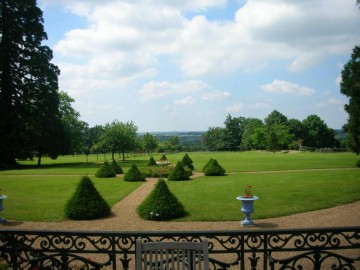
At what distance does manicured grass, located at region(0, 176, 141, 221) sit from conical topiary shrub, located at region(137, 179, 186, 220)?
11.2 feet

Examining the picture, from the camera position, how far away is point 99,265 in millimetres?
4695

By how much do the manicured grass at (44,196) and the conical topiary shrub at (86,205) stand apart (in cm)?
62

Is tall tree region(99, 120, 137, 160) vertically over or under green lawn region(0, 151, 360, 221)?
over

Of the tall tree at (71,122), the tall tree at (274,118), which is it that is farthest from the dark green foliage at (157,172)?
the tall tree at (274,118)

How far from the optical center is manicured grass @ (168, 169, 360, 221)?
13.8 m

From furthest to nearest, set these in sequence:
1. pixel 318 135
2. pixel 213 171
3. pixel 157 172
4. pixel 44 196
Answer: pixel 318 135
pixel 157 172
pixel 213 171
pixel 44 196

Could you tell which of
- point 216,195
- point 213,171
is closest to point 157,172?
point 213,171

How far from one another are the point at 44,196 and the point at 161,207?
28.5 feet

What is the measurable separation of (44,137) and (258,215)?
3230 centimetres

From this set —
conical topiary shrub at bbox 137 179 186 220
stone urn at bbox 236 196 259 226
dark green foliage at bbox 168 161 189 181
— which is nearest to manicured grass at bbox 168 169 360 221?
conical topiary shrub at bbox 137 179 186 220

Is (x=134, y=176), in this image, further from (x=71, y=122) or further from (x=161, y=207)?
(x=71, y=122)

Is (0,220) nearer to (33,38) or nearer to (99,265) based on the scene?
(99,265)

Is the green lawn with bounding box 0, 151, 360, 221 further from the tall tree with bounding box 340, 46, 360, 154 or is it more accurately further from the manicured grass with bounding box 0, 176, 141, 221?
the tall tree with bounding box 340, 46, 360, 154

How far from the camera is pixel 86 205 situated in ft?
43.5
